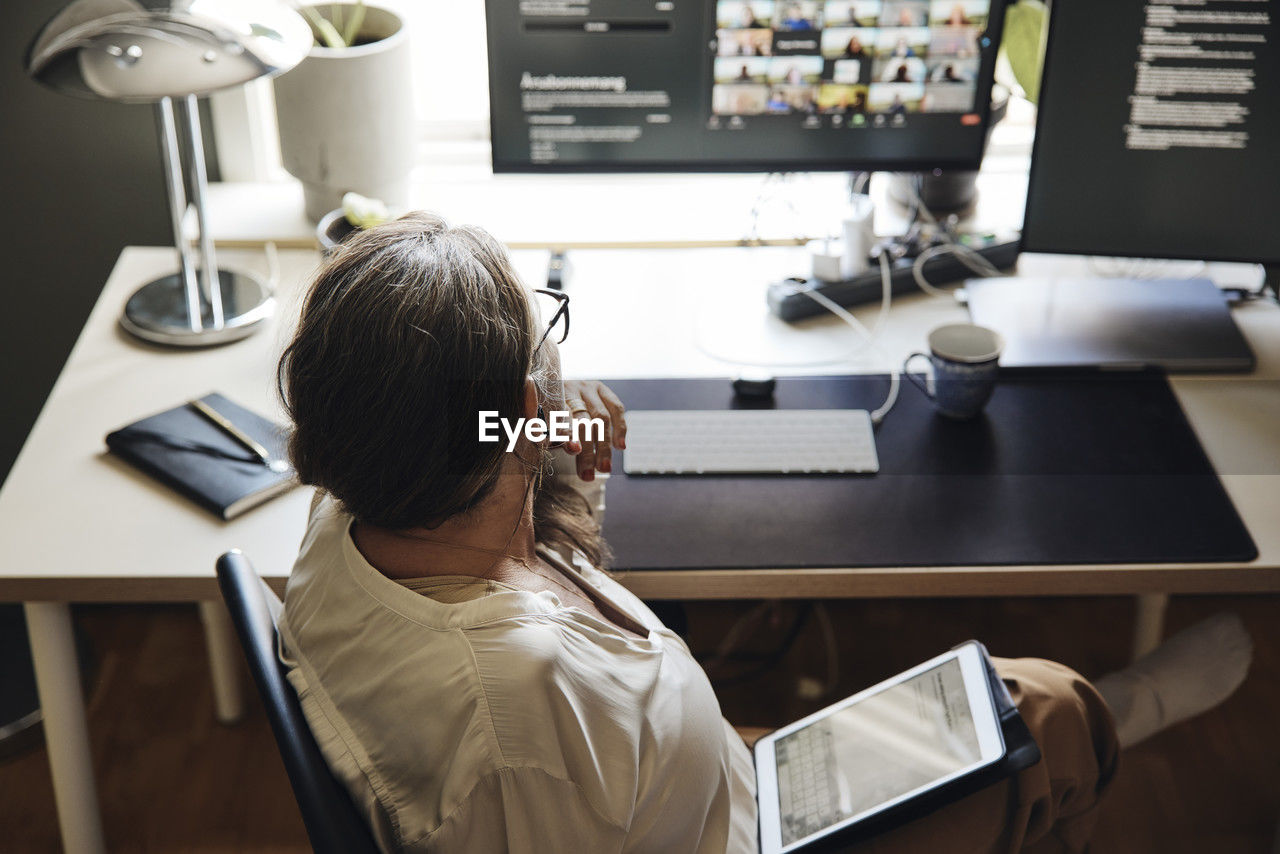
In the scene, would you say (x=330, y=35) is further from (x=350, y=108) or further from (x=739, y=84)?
(x=739, y=84)

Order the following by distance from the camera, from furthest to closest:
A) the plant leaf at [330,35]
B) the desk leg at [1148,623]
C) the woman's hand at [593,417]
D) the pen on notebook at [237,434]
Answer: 1. the desk leg at [1148,623]
2. the plant leaf at [330,35]
3. the pen on notebook at [237,434]
4. the woman's hand at [593,417]

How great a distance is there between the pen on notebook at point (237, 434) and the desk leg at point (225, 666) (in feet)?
1.53

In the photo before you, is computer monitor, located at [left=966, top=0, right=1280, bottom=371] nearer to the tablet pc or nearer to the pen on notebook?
the tablet pc

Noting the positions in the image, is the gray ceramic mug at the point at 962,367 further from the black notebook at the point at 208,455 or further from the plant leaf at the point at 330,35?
the plant leaf at the point at 330,35

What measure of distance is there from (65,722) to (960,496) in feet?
3.49

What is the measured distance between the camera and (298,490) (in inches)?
54.9

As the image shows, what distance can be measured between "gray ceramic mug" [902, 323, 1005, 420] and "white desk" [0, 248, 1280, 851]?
13 cm

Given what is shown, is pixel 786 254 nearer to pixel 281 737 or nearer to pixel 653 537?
pixel 653 537

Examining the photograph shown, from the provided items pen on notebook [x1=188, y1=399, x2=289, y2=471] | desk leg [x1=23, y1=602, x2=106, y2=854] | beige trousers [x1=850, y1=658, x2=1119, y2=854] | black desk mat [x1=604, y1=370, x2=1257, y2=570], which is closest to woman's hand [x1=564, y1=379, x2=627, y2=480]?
black desk mat [x1=604, y1=370, x2=1257, y2=570]

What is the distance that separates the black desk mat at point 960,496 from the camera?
1321mm

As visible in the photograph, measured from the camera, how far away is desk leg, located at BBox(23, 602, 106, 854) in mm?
1356

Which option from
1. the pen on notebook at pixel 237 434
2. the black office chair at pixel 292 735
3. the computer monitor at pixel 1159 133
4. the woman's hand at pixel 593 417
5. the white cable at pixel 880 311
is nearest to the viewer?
the black office chair at pixel 292 735

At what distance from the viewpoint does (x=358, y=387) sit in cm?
90

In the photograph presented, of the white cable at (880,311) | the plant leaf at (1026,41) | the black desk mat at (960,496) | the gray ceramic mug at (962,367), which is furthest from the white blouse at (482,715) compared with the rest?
the plant leaf at (1026,41)
